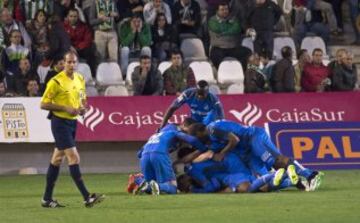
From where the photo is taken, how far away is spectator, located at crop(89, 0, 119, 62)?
2441 centimetres

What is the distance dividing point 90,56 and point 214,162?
25.0ft

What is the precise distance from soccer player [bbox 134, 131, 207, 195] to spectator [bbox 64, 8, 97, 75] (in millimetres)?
7192

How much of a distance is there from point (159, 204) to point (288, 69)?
807 cm

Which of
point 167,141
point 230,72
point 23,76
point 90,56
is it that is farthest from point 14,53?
point 167,141

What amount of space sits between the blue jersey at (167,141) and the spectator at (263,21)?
7.46m

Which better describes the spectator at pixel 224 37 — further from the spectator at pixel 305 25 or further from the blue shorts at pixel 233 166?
the blue shorts at pixel 233 166

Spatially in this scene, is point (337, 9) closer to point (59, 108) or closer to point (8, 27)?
point (8, 27)

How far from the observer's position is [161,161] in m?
17.0

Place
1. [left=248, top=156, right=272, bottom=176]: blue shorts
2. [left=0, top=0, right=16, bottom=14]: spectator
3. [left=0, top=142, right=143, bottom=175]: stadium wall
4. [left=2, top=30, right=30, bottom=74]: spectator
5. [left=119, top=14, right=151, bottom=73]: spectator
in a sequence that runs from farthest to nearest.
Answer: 1. [left=0, top=0, right=16, bottom=14]: spectator
2. [left=119, top=14, right=151, bottom=73]: spectator
3. [left=2, top=30, right=30, bottom=74]: spectator
4. [left=0, top=142, right=143, bottom=175]: stadium wall
5. [left=248, top=156, right=272, bottom=176]: blue shorts

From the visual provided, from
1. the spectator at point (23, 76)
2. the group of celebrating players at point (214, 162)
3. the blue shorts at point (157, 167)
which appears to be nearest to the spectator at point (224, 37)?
the spectator at point (23, 76)

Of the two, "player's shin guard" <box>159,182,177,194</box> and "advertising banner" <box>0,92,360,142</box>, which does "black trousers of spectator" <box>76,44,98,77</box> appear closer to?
"advertising banner" <box>0,92,360,142</box>

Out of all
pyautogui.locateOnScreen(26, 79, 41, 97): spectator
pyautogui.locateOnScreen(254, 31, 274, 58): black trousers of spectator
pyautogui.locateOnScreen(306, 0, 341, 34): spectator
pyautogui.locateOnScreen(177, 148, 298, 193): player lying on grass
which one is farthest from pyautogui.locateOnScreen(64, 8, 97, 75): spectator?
pyautogui.locateOnScreen(177, 148, 298, 193): player lying on grass

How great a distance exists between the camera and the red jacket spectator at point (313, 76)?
904 inches

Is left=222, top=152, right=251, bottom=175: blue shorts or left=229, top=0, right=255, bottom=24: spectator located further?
left=229, top=0, right=255, bottom=24: spectator
